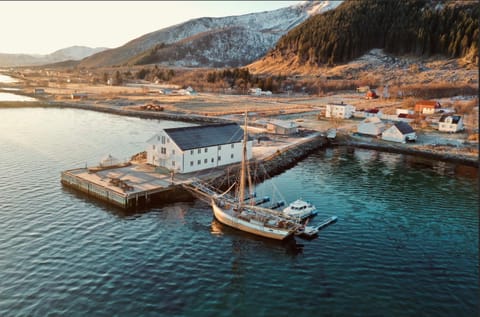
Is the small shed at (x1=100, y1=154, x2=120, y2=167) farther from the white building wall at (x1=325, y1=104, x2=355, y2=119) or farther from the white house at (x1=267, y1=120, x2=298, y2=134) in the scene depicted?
the white building wall at (x1=325, y1=104, x2=355, y2=119)

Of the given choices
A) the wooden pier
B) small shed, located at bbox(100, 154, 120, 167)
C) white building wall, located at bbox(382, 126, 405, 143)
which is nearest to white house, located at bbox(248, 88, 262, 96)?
white building wall, located at bbox(382, 126, 405, 143)

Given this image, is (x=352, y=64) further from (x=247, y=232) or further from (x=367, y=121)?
(x=247, y=232)

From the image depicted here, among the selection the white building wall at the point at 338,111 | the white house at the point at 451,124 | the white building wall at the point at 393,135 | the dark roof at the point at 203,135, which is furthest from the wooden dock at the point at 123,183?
the white house at the point at 451,124

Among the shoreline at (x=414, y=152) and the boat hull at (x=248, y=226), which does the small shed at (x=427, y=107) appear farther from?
the boat hull at (x=248, y=226)

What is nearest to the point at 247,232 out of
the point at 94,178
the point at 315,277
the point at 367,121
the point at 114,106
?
the point at 315,277

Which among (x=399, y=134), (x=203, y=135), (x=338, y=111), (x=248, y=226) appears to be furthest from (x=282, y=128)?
(x=248, y=226)

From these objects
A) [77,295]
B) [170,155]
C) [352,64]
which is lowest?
[77,295]
